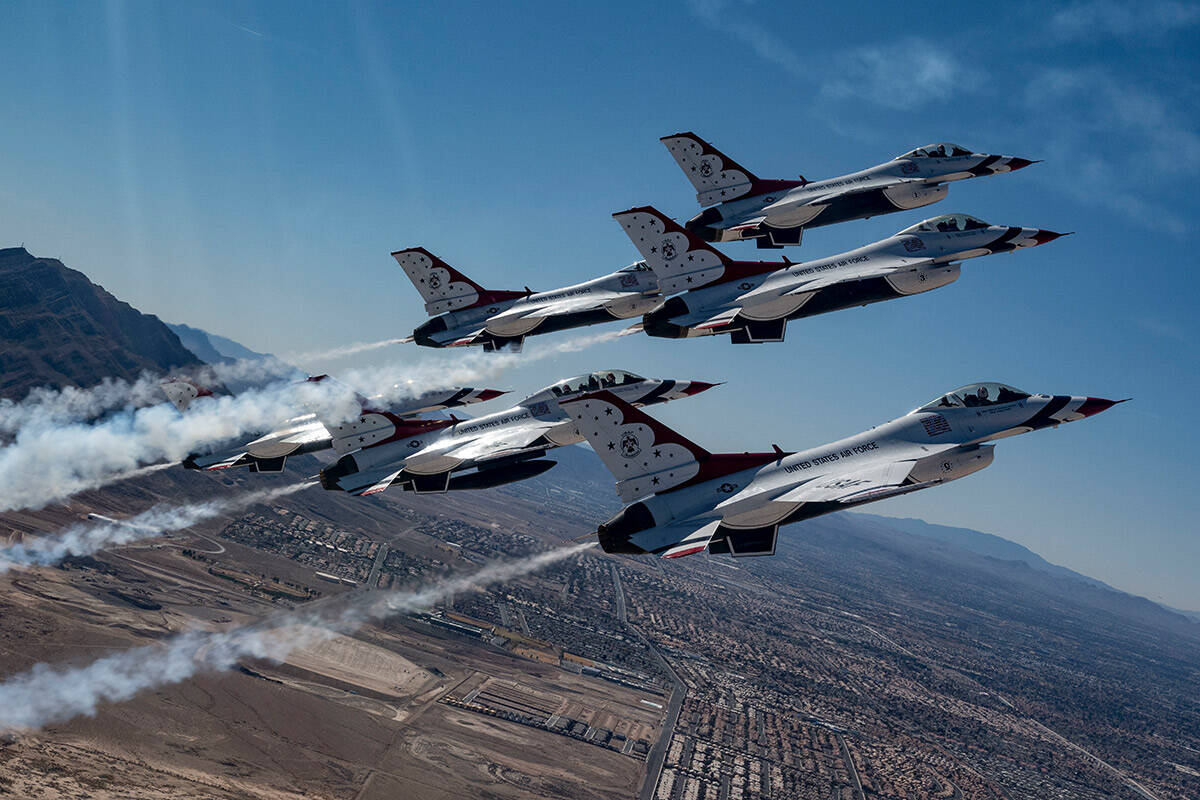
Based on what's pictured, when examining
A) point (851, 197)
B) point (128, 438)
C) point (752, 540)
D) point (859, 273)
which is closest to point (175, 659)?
point (128, 438)

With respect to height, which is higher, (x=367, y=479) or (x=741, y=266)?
(x=741, y=266)

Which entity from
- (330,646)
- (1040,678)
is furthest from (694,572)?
(330,646)

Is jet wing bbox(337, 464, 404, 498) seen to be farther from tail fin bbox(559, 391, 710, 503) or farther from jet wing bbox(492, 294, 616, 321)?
tail fin bbox(559, 391, 710, 503)

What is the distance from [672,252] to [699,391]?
744cm

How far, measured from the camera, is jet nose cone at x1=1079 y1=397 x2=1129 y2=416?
28.7 metres

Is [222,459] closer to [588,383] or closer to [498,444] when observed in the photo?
[498,444]

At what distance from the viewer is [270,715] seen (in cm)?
5584

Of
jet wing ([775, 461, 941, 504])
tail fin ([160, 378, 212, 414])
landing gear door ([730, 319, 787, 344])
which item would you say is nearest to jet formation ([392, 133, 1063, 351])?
landing gear door ([730, 319, 787, 344])

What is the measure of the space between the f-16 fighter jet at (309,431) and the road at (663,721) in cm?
3592

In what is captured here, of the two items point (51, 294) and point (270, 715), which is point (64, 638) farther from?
point (51, 294)

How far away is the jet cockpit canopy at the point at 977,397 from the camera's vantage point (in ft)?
95.9

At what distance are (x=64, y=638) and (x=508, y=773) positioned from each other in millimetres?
38736

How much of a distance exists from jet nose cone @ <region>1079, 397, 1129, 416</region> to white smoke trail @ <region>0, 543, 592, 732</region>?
22845mm

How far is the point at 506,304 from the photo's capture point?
4144 cm
